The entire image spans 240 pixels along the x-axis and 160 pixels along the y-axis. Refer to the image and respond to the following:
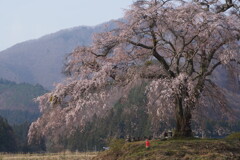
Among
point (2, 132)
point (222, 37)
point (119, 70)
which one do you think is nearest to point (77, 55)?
point (119, 70)

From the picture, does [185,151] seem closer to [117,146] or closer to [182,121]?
[182,121]

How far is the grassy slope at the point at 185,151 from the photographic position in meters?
13.8

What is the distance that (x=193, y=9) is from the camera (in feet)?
55.8

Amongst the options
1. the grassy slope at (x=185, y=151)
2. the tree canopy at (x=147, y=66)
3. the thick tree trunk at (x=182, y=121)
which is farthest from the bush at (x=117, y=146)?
Answer: the thick tree trunk at (x=182, y=121)

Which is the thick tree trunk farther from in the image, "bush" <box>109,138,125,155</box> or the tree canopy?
"bush" <box>109,138,125,155</box>

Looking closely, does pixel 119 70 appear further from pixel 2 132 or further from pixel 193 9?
pixel 2 132

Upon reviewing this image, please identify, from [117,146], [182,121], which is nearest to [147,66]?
[182,121]

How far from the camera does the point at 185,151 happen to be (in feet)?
46.9

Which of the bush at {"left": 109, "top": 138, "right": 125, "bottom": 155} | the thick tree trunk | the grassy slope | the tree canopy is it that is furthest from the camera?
the thick tree trunk

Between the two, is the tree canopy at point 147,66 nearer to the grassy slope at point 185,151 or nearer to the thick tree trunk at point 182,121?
the thick tree trunk at point 182,121

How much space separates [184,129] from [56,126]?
671 centimetres

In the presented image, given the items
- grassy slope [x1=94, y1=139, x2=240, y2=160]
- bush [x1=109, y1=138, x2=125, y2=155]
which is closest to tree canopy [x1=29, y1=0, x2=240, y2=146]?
grassy slope [x1=94, y1=139, x2=240, y2=160]


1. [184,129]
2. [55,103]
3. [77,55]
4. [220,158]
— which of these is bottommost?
[220,158]

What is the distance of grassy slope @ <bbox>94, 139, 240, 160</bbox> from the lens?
13.8 meters
